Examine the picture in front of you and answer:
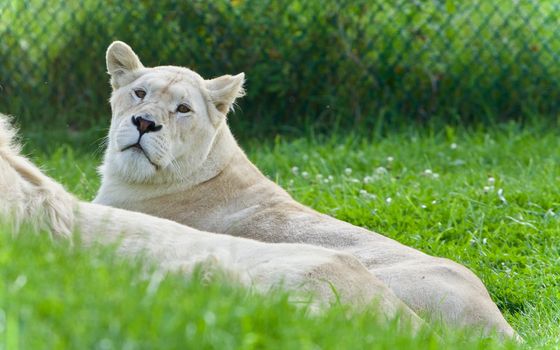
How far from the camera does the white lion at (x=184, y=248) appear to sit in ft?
13.2

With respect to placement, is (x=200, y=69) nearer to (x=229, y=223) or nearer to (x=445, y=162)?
(x=445, y=162)

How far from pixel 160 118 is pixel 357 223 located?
139 centimetres

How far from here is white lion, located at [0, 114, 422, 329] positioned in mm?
4020

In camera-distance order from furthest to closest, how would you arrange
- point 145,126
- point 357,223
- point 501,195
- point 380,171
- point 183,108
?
point 380,171 → point 501,195 → point 357,223 → point 183,108 → point 145,126

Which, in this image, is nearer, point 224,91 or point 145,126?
point 145,126

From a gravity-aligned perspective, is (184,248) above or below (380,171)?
above

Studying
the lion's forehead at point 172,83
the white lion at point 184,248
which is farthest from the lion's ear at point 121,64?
the white lion at point 184,248

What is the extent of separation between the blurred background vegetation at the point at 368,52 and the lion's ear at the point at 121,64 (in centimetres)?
252

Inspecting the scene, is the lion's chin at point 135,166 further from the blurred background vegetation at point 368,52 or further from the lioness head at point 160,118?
the blurred background vegetation at point 368,52

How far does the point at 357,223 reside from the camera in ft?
22.0

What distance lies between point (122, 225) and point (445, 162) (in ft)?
14.2

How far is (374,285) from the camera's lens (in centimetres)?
433

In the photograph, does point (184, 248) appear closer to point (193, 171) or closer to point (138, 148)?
point (138, 148)

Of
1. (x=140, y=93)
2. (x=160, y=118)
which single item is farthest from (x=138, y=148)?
(x=140, y=93)
